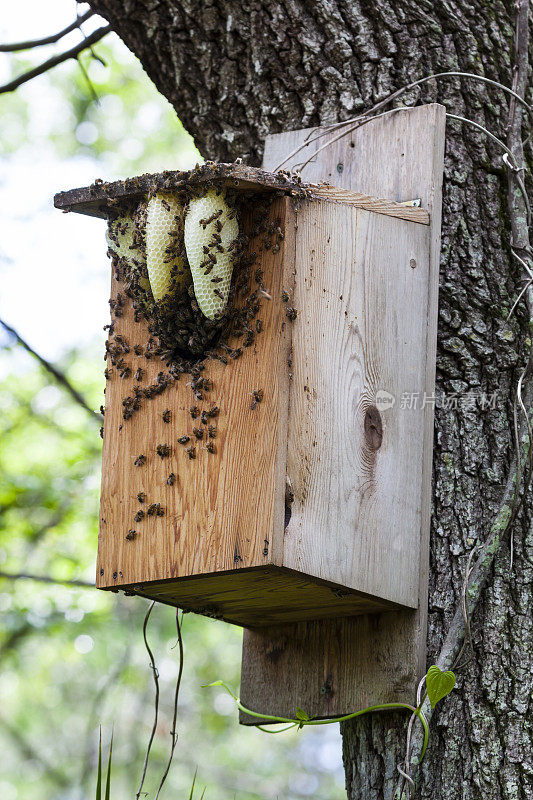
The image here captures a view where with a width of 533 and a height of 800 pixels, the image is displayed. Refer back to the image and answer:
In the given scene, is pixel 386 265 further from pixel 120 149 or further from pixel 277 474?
pixel 120 149

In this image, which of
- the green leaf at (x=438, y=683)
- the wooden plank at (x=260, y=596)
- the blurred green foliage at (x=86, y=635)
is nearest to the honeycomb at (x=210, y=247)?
the wooden plank at (x=260, y=596)

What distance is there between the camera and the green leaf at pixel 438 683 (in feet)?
8.07

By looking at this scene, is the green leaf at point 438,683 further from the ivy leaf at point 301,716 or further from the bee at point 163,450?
the bee at point 163,450

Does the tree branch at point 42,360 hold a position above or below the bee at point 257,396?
above

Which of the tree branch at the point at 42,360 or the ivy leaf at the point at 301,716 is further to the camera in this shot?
the tree branch at the point at 42,360

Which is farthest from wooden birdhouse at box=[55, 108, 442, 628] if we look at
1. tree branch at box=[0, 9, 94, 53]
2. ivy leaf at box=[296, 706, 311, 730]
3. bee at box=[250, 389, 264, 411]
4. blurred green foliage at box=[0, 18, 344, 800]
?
blurred green foliage at box=[0, 18, 344, 800]

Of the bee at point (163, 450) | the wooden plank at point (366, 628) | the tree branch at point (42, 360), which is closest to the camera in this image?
the bee at point (163, 450)

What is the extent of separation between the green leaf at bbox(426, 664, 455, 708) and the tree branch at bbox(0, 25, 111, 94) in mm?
2585

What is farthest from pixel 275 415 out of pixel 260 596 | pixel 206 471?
pixel 260 596

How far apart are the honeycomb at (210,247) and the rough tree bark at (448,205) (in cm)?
77

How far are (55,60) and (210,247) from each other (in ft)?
5.64

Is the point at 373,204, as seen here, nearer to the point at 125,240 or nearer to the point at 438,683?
the point at 125,240

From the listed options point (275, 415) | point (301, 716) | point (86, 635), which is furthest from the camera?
point (86, 635)

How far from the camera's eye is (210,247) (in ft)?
8.12
